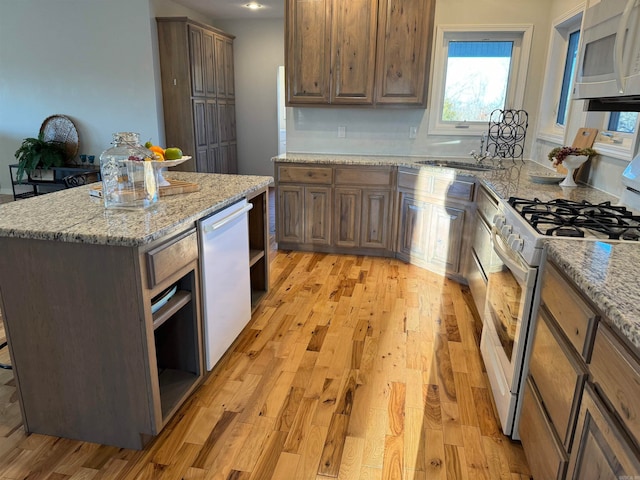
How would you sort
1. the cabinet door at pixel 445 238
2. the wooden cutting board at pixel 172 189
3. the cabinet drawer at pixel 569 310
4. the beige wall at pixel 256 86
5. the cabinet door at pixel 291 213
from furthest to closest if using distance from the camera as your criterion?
1. the beige wall at pixel 256 86
2. the cabinet door at pixel 291 213
3. the cabinet door at pixel 445 238
4. the wooden cutting board at pixel 172 189
5. the cabinet drawer at pixel 569 310

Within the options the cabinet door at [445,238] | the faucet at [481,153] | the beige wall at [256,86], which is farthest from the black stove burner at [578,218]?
the beige wall at [256,86]

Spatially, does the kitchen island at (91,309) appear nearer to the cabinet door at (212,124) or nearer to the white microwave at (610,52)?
the white microwave at (610,52)

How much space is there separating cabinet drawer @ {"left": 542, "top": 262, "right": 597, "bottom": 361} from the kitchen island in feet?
4.49

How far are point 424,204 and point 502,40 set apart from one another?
1.73 metres

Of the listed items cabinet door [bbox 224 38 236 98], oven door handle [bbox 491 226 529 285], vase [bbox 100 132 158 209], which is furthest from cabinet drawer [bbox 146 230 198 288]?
cabinet door [bbox 224 38 236 98]

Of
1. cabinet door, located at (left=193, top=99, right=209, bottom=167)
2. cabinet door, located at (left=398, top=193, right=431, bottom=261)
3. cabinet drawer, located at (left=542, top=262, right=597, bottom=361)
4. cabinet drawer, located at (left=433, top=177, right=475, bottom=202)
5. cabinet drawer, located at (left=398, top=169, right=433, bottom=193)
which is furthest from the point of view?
cabinet door, located at (left=193, top=99, right=209, bottom=167)

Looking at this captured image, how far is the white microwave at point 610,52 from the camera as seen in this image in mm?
1586

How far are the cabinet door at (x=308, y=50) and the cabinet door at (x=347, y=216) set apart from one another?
890 mm

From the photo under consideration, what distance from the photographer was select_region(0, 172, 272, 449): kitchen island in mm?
1554

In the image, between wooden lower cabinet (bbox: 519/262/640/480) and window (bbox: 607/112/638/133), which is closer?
wooden lower cabinet (bbox: 519/262/640/480)

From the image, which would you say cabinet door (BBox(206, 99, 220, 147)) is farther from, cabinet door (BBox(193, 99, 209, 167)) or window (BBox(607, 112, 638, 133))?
window (BBox(607, 112, 638, 133))

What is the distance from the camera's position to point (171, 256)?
67.2 inches

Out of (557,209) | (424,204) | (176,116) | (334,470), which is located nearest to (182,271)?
(334,470)

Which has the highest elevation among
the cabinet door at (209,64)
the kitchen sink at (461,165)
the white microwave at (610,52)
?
the cabinet door at (209,64)
